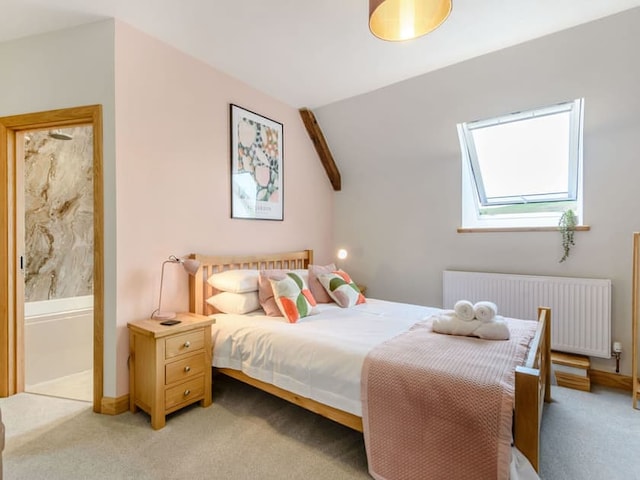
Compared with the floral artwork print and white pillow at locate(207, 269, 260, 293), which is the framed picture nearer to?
the floral artwork print

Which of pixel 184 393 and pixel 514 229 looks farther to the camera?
pixel 514 229

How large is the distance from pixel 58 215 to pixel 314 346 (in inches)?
142

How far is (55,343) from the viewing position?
2.99 meters

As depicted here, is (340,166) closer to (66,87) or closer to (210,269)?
(210,269)

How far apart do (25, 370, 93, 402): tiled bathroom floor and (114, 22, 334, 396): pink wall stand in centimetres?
61

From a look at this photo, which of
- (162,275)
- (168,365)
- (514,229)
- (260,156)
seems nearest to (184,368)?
(168,365)

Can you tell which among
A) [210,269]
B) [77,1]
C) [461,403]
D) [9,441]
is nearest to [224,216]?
[210,269]

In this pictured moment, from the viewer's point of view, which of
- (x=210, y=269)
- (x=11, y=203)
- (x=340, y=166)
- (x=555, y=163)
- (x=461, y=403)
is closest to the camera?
(x=461, y=403)

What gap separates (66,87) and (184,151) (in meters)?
0.83

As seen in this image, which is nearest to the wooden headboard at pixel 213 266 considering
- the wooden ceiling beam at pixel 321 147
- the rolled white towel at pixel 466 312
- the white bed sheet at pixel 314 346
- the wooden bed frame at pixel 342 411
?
the wooden bed frame at pixel 342 411

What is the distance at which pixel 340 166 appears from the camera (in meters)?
4.12

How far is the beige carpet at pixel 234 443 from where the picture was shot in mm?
1662

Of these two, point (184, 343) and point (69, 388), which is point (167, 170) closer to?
point (184, 343)

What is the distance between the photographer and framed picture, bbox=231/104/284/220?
299cm
